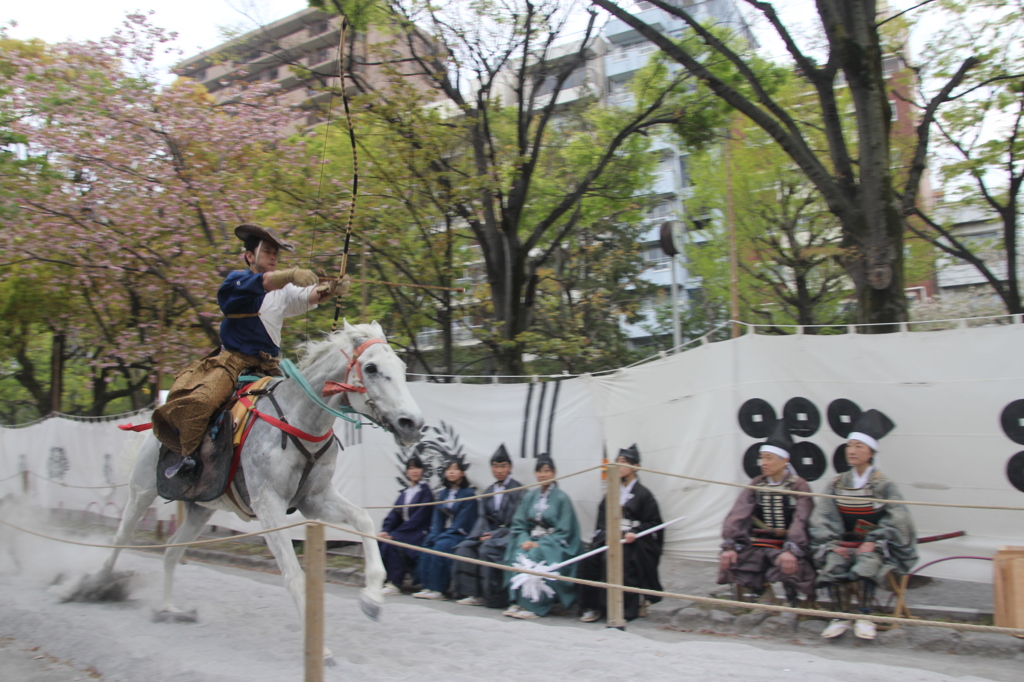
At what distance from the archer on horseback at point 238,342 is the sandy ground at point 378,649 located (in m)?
1.31

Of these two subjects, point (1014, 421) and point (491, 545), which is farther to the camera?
point (491, 545)

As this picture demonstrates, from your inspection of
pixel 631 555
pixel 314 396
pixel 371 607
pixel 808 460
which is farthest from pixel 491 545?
pixel 808 460

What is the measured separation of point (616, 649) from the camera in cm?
470

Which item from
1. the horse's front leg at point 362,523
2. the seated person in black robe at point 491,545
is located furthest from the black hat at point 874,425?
the horse's front leg at point 362,523

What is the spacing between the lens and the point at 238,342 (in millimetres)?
5523

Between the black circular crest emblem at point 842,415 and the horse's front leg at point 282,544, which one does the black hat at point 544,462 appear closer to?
the black circular crest emblem at point 842,415

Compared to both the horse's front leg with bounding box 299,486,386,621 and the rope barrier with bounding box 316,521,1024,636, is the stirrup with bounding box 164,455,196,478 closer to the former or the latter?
the horse's front leg with bounding box 299,486,386,621

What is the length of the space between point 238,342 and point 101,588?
273 centimetres

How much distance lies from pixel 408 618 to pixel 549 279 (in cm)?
1361

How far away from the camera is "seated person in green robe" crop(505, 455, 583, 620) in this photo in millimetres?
6262

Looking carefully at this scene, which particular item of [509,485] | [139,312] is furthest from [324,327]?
[509,485]

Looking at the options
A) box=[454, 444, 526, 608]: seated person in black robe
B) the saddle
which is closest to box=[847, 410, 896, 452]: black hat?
box=[454, 444, 526, 608]: seated person in black robe

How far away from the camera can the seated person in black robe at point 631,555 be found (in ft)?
19.8

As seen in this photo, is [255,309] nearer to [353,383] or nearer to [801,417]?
[353,383]
